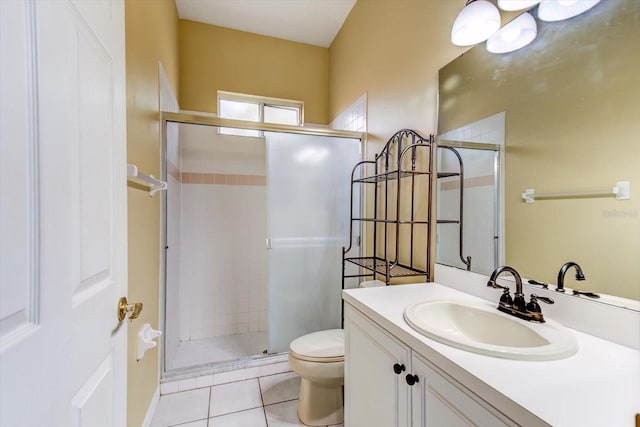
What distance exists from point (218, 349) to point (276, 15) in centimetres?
300

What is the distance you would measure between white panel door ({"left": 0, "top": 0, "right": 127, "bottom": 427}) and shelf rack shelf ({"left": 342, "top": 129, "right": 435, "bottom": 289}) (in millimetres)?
1218

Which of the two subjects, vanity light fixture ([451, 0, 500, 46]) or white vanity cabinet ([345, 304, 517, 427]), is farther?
vanity light fixture ([451, 0, 500, 46])

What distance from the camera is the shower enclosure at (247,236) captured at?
2080 millimetres

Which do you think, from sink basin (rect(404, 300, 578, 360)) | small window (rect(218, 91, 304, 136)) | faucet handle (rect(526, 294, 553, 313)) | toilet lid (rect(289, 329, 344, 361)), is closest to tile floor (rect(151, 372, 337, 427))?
toilet lid (rect(289, 329, 344, 361))

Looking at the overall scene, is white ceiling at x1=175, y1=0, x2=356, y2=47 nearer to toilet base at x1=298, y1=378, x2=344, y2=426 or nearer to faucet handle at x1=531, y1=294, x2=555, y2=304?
faucet handle at x1=531, y1=294, x2=555, y2=304

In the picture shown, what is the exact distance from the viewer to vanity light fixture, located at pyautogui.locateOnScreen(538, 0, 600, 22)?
0.86m

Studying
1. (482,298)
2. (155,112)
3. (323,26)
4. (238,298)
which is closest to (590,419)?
(482,298)

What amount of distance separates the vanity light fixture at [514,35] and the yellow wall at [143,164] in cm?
152

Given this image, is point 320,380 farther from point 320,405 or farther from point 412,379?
point 412,379

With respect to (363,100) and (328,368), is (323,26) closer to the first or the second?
(363,100)

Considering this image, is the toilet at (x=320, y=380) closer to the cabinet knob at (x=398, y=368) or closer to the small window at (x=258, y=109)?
the cabinet knob at (x=398, y=368)

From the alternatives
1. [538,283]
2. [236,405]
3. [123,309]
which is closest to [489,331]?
[538,283]

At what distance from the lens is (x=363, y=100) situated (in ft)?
7.47

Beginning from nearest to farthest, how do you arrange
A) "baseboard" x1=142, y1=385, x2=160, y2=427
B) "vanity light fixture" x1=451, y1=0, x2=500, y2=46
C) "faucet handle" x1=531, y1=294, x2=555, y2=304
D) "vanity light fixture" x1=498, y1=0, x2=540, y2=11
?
"faucet handle" x1=531, y1=294, x2=555, y2=304 → "vanity light fixture" x1=498, y1=0, x2=540, y2=11 → "vanity light fixture" x1=451, y1=0, x2=500, y2=46 → "baseboard" x1=142, y1=385, x2=160, y2=427
